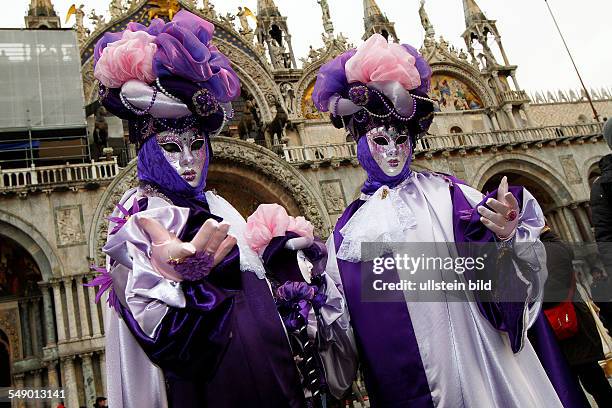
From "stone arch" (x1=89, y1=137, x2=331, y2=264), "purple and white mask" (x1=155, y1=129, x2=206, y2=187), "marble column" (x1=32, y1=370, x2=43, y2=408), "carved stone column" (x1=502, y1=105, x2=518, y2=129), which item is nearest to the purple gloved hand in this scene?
"purple and white mask" (x1=155, y1=129, x2=206, y2=187)

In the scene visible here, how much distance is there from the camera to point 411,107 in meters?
2.86

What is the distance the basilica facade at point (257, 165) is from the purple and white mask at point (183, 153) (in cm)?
867

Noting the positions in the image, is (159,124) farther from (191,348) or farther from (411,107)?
(411,107)

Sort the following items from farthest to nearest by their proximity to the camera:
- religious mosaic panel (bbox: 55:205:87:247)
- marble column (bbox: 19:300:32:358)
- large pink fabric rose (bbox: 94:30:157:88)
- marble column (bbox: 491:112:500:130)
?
marble column (bbox: 491:112:500:130)
marble column (bbox: 19:300:32:358)
religious mosaic panel (bbox: 55:205:87:247)
large pink fabric rose (bbox: 94:30:157:88)

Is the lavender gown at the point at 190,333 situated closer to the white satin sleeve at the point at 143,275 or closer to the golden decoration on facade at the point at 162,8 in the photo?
the white satin sleeve at the point at 143,275

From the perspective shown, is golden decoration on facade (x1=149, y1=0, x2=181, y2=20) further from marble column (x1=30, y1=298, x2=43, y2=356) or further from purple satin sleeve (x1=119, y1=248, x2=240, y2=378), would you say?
purple satin sleeve (x1=119, y1=248, x2=240, y2=378)

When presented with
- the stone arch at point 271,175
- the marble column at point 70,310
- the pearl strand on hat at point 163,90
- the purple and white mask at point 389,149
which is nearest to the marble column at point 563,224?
the stone arch at point 271,175

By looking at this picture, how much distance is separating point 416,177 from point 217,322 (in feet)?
5.29

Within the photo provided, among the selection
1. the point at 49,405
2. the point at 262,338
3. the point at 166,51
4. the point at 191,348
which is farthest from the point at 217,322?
the point at 49,405

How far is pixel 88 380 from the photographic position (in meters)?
9.64

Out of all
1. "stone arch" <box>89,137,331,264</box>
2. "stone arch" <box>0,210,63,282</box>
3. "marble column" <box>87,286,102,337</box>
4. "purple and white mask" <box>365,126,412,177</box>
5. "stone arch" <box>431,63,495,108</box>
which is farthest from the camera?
"stone arch" <box>431,63,495,108</box>

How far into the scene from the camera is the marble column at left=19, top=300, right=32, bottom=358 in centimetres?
1120

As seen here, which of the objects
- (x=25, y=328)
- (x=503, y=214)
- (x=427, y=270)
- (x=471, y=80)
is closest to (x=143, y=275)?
(x=427, y=270)

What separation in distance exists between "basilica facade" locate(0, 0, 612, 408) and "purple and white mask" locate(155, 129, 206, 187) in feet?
28.4
